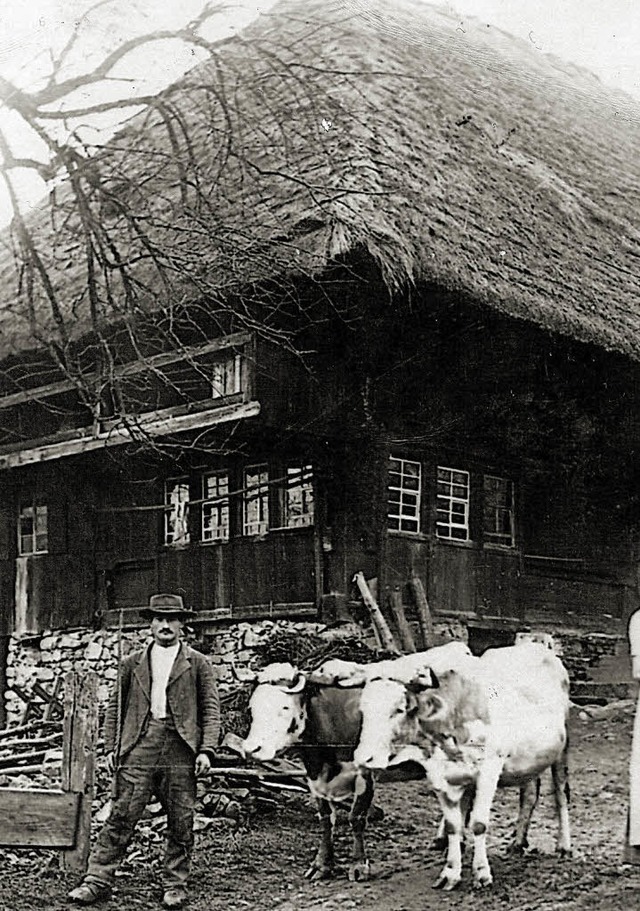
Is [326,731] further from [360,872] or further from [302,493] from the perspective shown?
[302,493]

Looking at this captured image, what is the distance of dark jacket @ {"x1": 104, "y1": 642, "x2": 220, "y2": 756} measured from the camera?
7.37m

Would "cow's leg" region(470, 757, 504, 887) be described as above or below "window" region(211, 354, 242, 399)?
below

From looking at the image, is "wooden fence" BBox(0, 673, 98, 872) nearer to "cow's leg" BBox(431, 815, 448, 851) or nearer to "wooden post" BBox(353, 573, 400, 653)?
"cow's leg" BBox(431, 815, 448, 851)

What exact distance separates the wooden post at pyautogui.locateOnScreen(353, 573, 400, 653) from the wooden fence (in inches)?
166

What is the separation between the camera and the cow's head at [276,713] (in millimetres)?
7586

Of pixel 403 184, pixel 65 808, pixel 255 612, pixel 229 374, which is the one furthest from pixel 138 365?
pixel 65 808

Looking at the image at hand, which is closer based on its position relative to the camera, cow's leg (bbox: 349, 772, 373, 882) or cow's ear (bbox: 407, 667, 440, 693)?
cow's ear (bbox: 407, 667, 440, 693)

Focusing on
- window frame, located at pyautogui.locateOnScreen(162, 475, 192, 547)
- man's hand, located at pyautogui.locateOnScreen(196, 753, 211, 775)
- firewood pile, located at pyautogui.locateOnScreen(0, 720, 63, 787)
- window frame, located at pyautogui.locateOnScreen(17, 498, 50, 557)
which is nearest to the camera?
man's hand, located at pyautogui.locateOnScreen(196, 753, 211, 775)

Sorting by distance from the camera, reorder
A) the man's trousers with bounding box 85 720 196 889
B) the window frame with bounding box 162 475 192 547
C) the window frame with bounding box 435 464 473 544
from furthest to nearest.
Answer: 1. the window frame with bounding box 162 475 192 547
2. the window frame with bounding box 435 464 473 544
3. the man's trousers with bounding box 85 720 196 889

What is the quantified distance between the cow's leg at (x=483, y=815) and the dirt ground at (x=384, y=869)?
0.32ft

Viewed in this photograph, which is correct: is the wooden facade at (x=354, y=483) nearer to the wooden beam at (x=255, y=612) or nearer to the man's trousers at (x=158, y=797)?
the wooden beam at (x=255, y=612)

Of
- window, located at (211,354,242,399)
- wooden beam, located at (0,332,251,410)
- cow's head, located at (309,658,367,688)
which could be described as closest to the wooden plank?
cow's head, located at (309,658,367,688)

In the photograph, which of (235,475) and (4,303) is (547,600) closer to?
(235,475)

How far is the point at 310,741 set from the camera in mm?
7820
